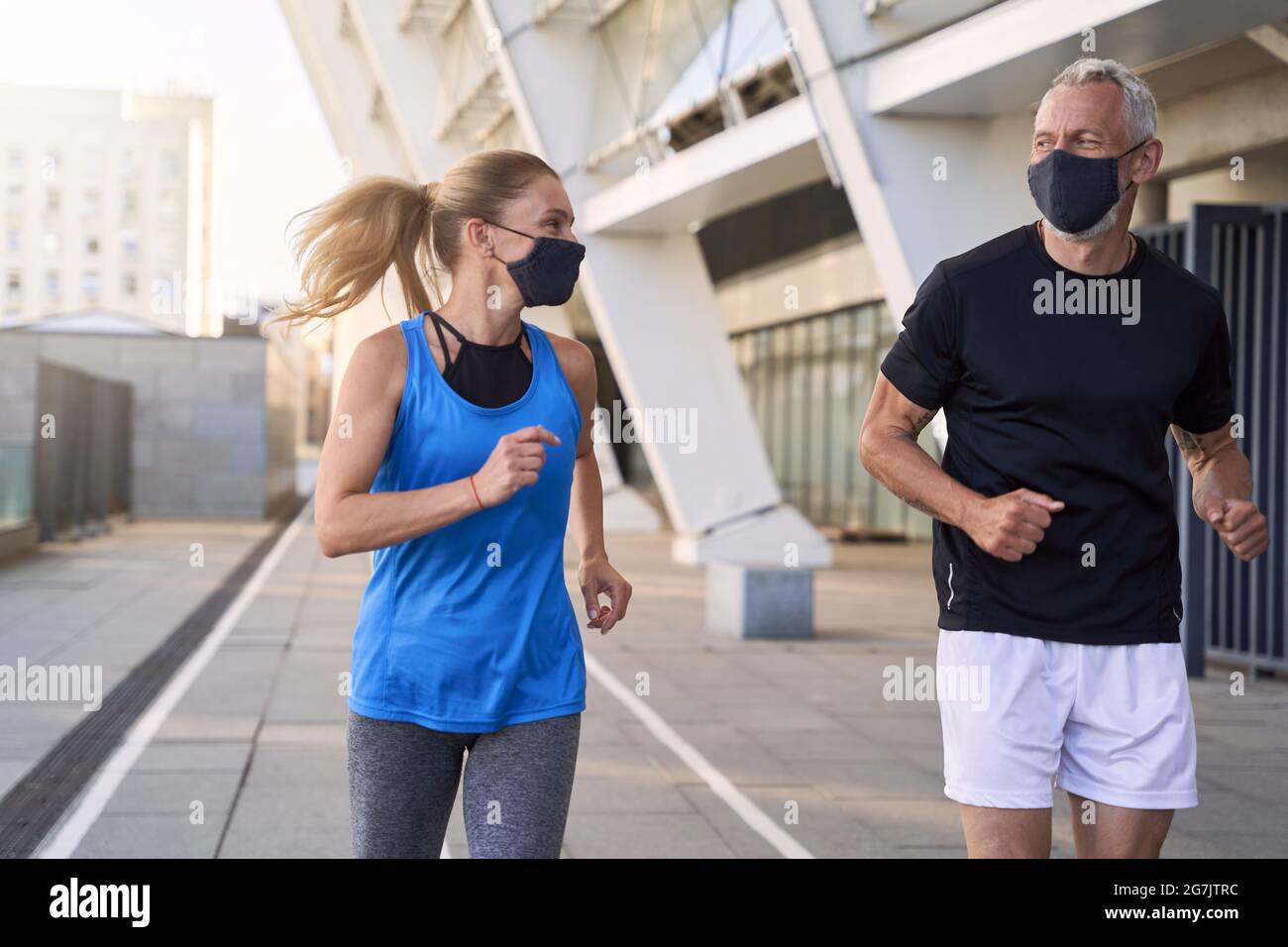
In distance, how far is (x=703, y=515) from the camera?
786 inches

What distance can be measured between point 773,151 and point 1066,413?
11.7 m

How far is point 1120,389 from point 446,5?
2561 centimetres

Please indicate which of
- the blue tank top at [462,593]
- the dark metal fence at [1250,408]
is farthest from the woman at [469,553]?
the dark metal fence at [1250,408]

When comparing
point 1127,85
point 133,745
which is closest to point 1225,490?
point 1127,85

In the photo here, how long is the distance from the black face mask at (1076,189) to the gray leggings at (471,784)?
1.35 m

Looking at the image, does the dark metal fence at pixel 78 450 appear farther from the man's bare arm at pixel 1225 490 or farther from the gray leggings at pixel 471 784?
the man's bare arm at pixel 1225 490

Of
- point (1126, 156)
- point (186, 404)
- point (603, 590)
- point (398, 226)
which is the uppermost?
point (186, 404)

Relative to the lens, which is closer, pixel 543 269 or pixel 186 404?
pixel 543 269

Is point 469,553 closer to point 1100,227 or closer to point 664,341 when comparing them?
point 1100,227

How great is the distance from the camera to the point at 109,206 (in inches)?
3501

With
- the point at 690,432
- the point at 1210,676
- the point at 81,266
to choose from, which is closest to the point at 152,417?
the point at 690,432

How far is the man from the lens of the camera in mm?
2926

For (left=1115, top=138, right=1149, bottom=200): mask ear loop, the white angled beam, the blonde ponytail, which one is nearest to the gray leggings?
the blonde ponytail

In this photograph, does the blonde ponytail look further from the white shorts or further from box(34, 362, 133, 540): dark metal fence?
box(34, 362, 133, 540): dark metal fence
